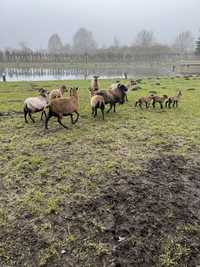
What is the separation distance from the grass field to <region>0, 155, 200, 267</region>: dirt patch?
1cm

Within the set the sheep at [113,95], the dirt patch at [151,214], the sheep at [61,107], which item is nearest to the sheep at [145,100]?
the sheep at [113,95]

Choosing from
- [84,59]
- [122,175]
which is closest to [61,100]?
[122,175]

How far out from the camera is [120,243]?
150 inches

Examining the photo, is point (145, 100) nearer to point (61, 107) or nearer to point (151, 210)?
point (61, 107)

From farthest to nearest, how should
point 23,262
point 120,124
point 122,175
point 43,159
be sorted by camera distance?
point 120,124
point 43,159
point 122,175
point 23,262

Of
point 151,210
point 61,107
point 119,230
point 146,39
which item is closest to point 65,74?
point 61,107

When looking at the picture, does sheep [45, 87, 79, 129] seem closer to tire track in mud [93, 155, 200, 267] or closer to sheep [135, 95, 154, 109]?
tire track in mud [93, 155, 200, 267]

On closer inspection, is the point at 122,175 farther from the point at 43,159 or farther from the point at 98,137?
the point at 98,137

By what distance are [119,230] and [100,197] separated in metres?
0.83

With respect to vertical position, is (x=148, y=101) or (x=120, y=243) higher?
(x=148, y=101)

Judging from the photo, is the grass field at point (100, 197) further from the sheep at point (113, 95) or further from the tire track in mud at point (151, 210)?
the sheep at point (113, 95)

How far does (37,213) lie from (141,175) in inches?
82.7

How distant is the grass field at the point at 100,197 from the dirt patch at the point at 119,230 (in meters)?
0.01

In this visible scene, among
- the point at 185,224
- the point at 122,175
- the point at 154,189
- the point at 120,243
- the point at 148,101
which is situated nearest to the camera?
the point at 120,243
